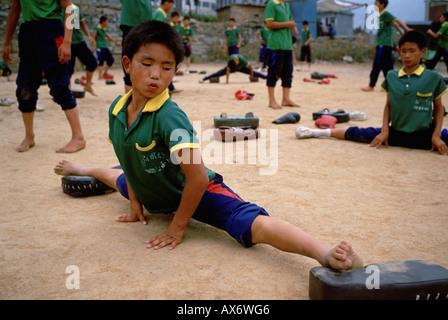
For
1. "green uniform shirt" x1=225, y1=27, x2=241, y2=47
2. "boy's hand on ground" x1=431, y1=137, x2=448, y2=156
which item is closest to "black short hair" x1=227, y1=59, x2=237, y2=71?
"green uniform shirt" x1=225, y1=27, x2=241, y2=47

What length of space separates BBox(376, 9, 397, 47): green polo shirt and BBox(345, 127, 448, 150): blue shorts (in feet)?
14.5

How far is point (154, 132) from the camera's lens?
169 cm

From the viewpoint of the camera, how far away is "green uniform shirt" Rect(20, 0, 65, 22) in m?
3.18

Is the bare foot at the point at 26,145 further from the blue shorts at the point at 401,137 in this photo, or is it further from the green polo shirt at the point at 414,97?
the green polo shirt at the point at 414,97

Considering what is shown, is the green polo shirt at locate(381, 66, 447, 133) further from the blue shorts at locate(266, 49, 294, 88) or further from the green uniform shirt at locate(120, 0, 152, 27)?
the green uniform shirt at locate(120, 0, 152, 27)

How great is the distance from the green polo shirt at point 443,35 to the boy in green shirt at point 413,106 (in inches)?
238

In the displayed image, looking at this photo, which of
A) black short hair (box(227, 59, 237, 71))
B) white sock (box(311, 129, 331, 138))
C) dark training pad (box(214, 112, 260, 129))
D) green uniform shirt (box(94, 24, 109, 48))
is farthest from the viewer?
green uniform shirt (box(94, 24, 109, 48))

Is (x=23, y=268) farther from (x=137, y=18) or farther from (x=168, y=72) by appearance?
(x=137, y=18)

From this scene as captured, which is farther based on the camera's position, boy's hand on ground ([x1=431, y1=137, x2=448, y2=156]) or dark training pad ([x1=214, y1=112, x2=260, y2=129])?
dark training pad ([x1=214, y1=112, x2=260, y2=129])

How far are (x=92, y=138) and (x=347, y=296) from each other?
11.1ft

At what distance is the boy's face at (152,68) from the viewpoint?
1.69m

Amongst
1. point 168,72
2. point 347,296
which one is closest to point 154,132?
point 168,72

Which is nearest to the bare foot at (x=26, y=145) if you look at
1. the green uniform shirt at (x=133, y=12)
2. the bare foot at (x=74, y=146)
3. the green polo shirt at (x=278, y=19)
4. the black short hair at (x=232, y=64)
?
the bare foot at (x=74, y=146)

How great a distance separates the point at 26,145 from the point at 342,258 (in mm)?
3284
